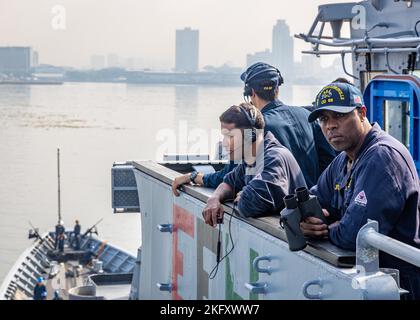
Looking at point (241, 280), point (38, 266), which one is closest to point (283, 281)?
point (241, 280)

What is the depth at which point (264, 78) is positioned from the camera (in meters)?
5.95

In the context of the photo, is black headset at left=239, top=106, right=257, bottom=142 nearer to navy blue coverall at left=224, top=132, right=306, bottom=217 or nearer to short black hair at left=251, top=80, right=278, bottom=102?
navy blue coverall at left=224, top=132, right=306, bottom=217

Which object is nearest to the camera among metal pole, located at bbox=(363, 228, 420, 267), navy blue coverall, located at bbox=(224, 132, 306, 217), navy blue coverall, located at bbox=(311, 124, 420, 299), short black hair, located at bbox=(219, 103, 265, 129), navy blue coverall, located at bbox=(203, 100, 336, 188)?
Result: metal pole, located at bbox=(363, 228, 420, 267)

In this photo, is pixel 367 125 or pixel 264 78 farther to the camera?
pixel 264 78

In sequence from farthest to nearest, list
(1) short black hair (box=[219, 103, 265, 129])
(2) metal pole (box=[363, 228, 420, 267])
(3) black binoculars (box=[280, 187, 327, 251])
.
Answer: (1) short black hair (box=[219, 103, 265, 129])
(3) black binoculars (box=[280, 187, 327, 251])
(2) metal pole (box=[363, 228, 420, 267])

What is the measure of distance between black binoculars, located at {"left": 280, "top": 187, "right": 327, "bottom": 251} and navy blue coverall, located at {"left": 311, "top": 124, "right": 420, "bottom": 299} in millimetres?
122

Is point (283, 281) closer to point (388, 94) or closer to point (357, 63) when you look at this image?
point (388, 94)

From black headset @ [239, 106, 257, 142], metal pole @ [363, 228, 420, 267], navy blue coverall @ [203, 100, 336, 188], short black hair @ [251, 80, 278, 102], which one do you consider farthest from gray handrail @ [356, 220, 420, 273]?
short black hair @ [251, 80, 278, 102]

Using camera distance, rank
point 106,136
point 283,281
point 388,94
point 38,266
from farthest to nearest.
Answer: point 106,136 → point 38,266 → point 388,94 → point 283,281

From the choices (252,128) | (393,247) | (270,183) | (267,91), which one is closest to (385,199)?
(393,247)

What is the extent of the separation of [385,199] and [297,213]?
16.9 inches

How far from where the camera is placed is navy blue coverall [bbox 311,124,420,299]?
156 inches

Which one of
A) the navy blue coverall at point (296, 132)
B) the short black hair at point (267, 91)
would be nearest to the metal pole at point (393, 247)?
the navy blue coverall at point (296, 132)
